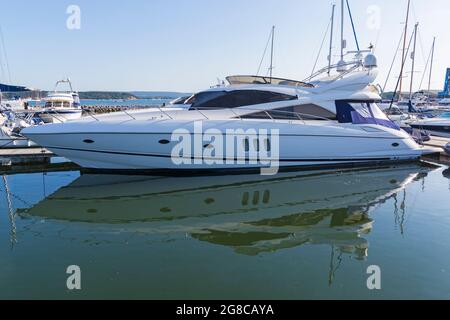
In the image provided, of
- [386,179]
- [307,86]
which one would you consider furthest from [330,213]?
[307,86]

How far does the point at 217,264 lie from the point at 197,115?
648cm

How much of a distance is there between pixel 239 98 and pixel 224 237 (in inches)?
239

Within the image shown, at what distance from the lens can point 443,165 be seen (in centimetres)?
1342

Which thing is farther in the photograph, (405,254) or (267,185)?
(267,185)

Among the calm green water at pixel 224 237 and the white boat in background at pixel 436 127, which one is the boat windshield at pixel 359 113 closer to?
the calm green water at pixel 224 237

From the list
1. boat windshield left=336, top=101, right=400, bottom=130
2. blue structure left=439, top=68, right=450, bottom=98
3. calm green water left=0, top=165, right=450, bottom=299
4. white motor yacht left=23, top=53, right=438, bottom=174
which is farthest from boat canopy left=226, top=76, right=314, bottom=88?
blue structure left=439, top=68, right=450, bottom=98

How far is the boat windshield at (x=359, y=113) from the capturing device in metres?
12.2

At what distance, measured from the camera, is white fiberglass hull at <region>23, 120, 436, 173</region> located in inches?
393

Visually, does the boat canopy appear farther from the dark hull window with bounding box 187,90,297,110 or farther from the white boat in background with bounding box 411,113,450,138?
the white boat in background with bounding box 411,113,450,138

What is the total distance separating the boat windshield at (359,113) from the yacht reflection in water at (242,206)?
1.77 meters

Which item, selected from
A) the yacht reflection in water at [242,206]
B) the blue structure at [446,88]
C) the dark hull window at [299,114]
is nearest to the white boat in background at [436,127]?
the yacht reflection in water at [242,206]

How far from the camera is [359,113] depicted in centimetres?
1235

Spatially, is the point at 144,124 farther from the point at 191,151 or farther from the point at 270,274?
the point at 270,274

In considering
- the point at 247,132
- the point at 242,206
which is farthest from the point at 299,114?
the point at 242,206
